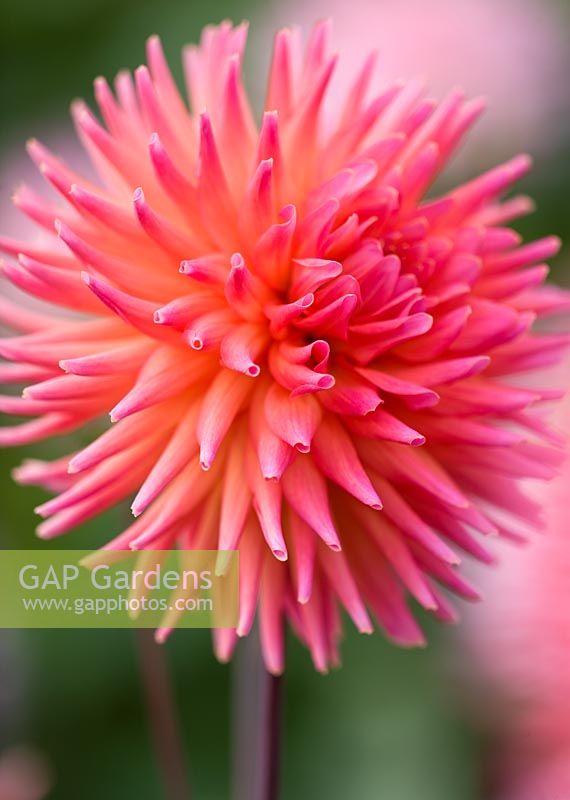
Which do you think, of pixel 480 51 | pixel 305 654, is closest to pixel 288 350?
pixel 305 654

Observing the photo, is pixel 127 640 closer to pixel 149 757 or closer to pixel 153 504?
pixel 149 757

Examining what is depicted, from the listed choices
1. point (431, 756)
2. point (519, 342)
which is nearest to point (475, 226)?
point (519, 342)

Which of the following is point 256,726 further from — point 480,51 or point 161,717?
point 480,51

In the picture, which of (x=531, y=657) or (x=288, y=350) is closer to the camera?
(x=288, y=350)

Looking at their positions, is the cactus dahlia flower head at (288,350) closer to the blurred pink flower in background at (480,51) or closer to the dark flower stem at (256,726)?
the dark flower stem at (256,726)

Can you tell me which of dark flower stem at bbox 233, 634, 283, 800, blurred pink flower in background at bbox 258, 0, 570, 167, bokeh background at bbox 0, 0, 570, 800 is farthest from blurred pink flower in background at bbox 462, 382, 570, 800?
blurred pink flower in background at bbox 258, 0, 570, 167

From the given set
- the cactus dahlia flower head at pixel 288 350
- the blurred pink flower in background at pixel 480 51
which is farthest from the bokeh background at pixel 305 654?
the cactus dahlia flower head at pixel 288 350
